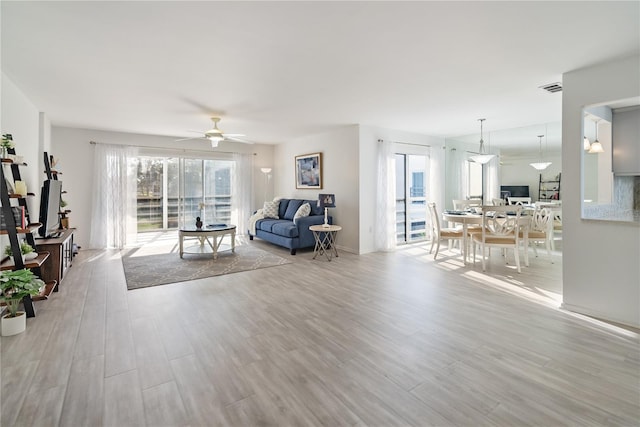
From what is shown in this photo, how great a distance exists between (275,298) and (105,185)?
17.2ft

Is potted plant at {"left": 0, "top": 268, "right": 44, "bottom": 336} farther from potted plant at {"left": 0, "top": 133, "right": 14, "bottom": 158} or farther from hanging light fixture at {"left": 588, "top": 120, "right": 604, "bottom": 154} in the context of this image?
hanging light fixture at {"left": 588, "top": 120, "right": 604, "bottom": 154}

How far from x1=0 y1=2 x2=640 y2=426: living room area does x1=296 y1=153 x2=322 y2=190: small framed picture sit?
3.79 ft

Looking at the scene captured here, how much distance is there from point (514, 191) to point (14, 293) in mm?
9241

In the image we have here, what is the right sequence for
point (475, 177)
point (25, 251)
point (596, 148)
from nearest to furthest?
1. point (25, 251)
2. point (596, 148)
3. point (475, 177)

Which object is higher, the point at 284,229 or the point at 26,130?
the point at 26,130

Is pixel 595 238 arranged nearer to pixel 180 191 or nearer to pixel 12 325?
pixel 12 325

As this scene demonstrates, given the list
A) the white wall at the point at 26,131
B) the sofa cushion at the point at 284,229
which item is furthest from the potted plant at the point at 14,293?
the sofa cushion at the point at 284,229

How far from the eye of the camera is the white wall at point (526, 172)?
7.09 meters

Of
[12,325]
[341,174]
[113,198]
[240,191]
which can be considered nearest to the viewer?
[12,325]

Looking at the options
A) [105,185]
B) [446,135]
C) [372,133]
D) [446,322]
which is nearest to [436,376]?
[446,322]

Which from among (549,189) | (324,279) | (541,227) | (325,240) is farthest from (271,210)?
(549,189)

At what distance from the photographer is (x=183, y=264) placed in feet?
17.0

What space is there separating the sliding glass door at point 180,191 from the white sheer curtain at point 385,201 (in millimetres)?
3878

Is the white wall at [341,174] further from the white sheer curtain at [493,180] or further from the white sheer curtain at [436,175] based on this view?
the white sheer curtain at [493,180]
